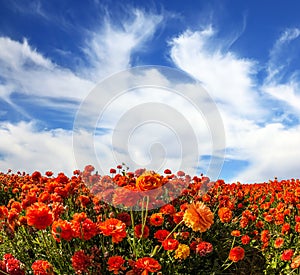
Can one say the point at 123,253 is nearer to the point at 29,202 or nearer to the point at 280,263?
the point at 29,202

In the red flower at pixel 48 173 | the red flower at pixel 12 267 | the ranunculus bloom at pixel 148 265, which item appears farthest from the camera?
the red flower at pixel 48 173

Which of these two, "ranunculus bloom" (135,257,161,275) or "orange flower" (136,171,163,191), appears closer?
"ranunculus bloom" (135,257,161,275)

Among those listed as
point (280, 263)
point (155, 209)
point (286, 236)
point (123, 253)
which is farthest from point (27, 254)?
point (286, 236)

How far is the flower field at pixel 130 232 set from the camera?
2.73 m

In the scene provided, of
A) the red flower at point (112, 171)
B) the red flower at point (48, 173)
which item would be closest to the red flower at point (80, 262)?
the red flower at point (112, 171)

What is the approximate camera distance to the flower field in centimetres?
273

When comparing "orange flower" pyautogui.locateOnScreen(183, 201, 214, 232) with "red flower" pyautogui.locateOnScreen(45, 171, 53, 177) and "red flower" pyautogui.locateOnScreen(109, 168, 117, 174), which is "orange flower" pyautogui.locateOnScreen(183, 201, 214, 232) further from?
"red flower" pyautogui.locateOnScreen(45, 171, 53, 177)

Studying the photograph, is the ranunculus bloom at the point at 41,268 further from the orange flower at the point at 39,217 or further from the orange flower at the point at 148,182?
the orange flower at the point at 148,182

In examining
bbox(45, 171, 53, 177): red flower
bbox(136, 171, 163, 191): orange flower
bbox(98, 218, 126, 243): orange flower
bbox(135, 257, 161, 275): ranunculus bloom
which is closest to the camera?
bbox(135, 257, 161, 275): ranunculus bloom

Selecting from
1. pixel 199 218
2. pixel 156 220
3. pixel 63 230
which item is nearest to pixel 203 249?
pixel 156 220

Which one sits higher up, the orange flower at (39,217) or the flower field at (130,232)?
the flower field at (130,232)

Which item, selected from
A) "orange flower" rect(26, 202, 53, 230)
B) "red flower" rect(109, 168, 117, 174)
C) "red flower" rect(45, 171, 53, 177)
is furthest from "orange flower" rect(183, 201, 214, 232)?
"red flower" rect(45, 171, 53, 177)

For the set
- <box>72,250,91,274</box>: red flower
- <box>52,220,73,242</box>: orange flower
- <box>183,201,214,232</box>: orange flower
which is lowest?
<box>72,250,91,274</box>: red flower

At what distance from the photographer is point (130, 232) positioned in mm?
3949
